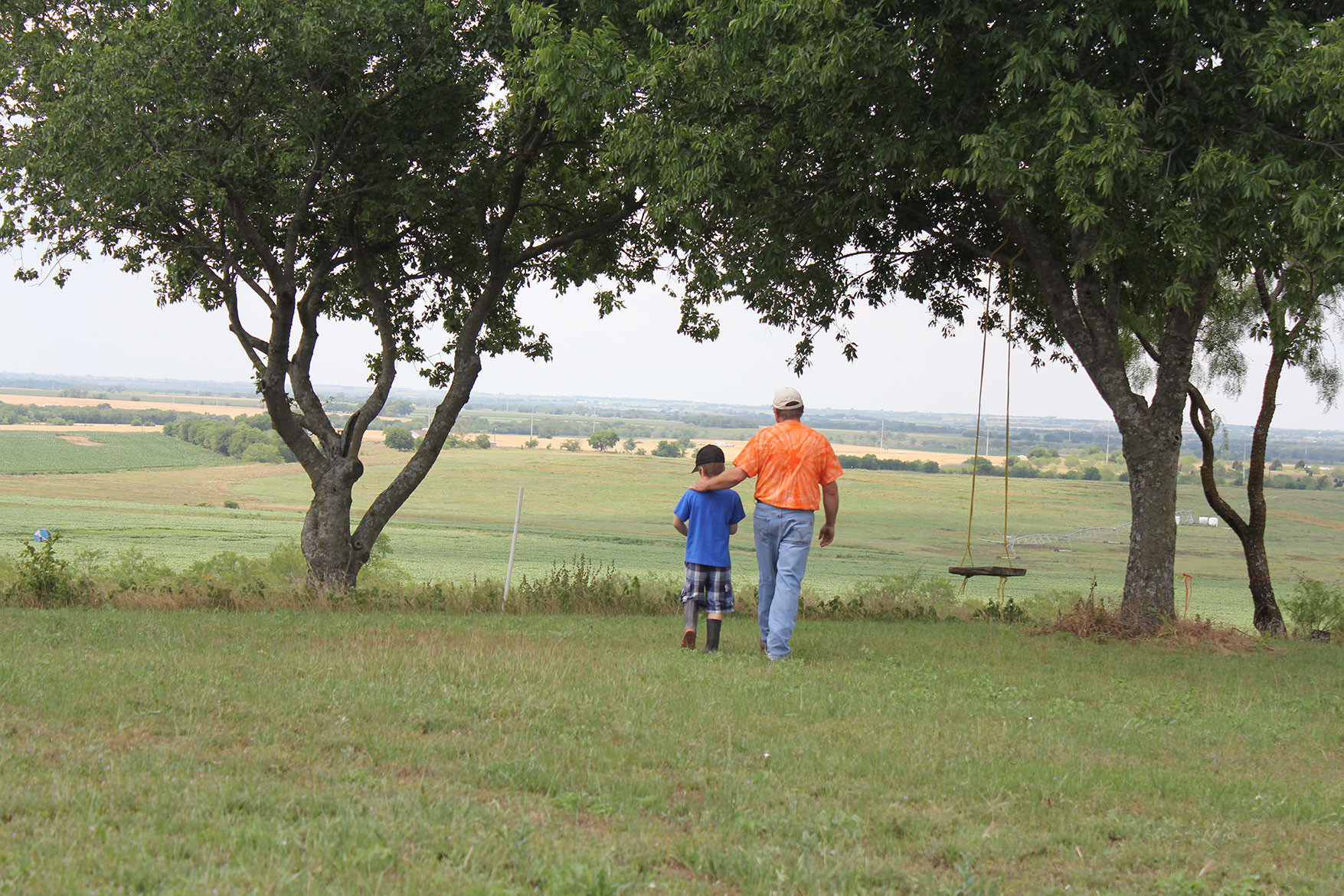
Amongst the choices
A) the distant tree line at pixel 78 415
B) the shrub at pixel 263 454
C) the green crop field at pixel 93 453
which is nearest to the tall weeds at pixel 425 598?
the green crop field at pixel 93 453

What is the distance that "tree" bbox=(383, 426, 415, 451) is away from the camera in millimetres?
85688

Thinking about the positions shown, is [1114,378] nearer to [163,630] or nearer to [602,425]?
[163,630]

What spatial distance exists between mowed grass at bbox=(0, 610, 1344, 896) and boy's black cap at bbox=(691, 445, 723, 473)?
5.38ft

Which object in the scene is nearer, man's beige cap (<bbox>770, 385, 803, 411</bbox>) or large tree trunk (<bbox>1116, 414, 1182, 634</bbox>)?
man's beige cap (<bbox>770, 385, 803, 411</bbox>)

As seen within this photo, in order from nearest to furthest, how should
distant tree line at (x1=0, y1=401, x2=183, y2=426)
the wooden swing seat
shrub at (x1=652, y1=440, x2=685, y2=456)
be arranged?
the wooden swing seat, shrub at (x1=652, y1=440, x2=685, y2=456), distant tree line at (x1=0, y1=401, x2=183, y2=426)

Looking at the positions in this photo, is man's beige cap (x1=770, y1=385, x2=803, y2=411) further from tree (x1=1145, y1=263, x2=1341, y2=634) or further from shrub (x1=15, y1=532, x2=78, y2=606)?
shrub (x1=15, y1=532, x2=78, y2=606)

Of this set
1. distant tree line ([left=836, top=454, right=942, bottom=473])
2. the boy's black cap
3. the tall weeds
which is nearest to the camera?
the boy's black cap

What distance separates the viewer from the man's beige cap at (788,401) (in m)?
8.86

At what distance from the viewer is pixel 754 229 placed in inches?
547

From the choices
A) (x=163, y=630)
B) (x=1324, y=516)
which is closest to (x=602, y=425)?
(x=1324, y=516)

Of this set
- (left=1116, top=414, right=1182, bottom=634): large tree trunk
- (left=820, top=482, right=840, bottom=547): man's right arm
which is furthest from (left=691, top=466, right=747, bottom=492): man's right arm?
(left=1116, top=414, right=1182, bottom=634): large tree trunk

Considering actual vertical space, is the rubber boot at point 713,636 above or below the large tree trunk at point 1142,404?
below

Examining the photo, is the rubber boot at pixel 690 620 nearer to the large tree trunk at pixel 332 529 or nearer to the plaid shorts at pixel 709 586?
the plaid shorts at pixel 709 586

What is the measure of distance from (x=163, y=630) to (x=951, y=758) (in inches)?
294
